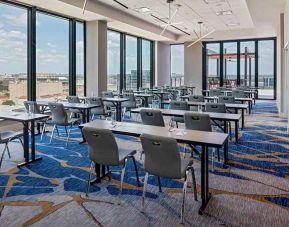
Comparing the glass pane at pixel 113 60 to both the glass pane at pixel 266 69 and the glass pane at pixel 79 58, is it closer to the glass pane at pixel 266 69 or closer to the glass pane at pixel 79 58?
the glass pane at pixel 79 58

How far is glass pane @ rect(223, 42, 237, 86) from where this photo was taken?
55.1 feet

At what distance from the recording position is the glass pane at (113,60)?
12.1 meters

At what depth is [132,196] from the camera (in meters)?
3.52

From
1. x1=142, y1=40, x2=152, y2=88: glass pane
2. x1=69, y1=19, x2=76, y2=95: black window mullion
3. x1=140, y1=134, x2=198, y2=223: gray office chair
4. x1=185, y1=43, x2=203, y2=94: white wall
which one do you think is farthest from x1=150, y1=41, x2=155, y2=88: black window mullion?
x1=140, y1=134, x2=198, y2=223: gray office chair

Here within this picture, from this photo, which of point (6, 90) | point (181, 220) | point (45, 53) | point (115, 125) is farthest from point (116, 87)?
point (181, 220)

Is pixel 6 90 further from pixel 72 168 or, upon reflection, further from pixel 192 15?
pixel 192 15

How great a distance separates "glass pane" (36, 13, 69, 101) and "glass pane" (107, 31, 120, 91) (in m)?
2.50

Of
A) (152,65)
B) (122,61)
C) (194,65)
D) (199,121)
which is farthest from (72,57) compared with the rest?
(194,65)

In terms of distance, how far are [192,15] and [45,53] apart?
544 centimetres

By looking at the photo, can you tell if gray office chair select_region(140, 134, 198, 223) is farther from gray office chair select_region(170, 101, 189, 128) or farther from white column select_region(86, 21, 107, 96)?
white column select_region(86, 21, 107, 96)

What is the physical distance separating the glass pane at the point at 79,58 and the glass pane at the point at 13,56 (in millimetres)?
2301

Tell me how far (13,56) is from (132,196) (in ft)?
19.8

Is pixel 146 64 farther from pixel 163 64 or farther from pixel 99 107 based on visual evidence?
pixel 99 107

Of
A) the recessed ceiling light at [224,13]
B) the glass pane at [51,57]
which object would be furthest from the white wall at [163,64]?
the glass pane at [51,57]
